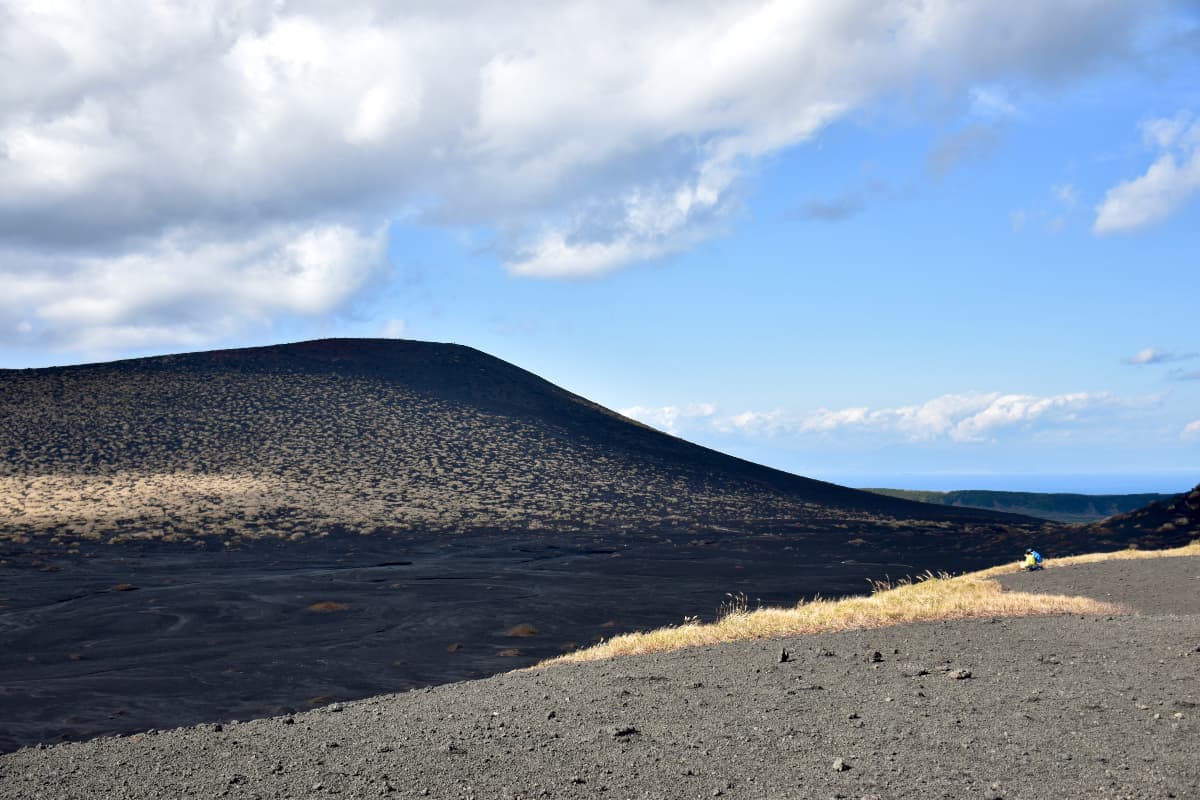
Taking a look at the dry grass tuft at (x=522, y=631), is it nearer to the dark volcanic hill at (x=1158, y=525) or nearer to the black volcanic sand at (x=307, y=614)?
the black volcanic sand at (x=307, y=614)

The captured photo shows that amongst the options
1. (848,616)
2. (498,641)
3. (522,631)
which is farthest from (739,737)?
(522,631)

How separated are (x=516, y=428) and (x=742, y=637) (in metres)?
68.3

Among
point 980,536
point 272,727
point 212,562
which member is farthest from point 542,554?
point 272,727

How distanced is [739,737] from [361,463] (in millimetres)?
60020

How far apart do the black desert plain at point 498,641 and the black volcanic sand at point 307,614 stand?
142 millimetres

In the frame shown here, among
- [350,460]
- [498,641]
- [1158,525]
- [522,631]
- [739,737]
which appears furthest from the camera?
[350,460]

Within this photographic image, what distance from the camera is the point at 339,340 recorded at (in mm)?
99000

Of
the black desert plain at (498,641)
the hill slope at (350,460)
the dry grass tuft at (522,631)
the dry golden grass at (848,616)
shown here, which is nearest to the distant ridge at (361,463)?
the hill slope at (350,460)

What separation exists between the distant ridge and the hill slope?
0.23m

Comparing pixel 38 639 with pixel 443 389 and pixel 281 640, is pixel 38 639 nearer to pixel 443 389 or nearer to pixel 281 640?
pixel 281 640

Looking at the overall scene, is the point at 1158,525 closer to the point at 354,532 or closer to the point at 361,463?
the point at 354,532

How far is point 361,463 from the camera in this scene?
213 ft

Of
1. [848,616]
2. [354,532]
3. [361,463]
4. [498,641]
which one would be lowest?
[498,641]

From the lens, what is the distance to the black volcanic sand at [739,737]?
684 cm
